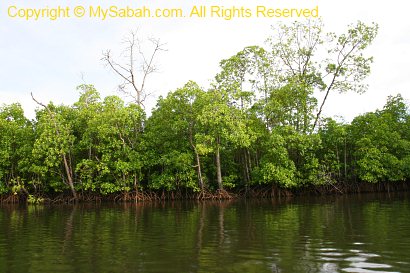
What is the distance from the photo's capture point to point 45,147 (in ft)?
93.5

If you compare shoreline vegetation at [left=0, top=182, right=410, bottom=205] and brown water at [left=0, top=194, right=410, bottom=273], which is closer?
brown water at [left=0, top=194, right=410, bottom=273]

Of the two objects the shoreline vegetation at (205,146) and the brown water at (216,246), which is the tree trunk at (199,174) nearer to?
Answer: the shoreline vegetation at (205,146)

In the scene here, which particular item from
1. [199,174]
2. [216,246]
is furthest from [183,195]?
[216,246]

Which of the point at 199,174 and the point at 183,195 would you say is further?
the point at 183,195

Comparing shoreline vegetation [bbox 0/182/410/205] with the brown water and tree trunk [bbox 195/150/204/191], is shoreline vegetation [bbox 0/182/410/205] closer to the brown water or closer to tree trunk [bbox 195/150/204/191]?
tree trunk [bbox 195/150/204/191]

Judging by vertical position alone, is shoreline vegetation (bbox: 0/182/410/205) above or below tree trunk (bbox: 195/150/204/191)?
below

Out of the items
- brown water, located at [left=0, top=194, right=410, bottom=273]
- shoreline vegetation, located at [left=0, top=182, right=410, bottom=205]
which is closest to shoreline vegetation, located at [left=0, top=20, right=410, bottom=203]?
shoreline vegetation, located at [left=0, top=182, right=410, bottom=205]

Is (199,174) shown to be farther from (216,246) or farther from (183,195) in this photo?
(216,246)

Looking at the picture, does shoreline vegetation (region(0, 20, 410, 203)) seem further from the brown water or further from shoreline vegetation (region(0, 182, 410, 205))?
the brown water

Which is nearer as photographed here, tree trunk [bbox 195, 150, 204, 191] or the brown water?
the brown water

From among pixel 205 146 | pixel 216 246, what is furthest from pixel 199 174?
pixel 216 246

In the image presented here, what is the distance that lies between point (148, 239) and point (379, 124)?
27392 millimetres

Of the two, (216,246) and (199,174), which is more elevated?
(199,174)

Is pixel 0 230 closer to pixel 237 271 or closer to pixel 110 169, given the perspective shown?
pixel 237 271
